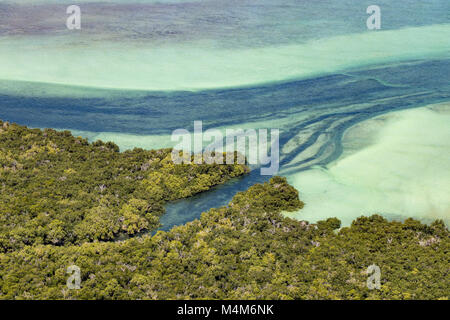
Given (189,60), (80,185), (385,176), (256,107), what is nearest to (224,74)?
(189,60)

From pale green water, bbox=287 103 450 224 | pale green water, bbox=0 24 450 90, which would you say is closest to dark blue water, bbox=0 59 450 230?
pale green water, bbox=287 103 450 224

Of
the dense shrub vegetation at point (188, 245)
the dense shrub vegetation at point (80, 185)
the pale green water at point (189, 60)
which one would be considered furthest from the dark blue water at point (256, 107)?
the dense shrub vegetation at point (188, 245)

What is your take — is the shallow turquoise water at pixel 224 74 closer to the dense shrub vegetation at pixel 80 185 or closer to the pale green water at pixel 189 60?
Answer: the pale green water at pixel 189 60

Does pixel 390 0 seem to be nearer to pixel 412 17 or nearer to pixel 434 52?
pixel 412 17

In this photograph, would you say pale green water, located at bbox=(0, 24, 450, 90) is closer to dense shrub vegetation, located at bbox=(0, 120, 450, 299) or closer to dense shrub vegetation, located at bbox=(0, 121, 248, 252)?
dense shrub vegetation, located at bbox=(0, 121, 248, 252)

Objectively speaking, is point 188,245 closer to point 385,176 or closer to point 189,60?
point 385,176
